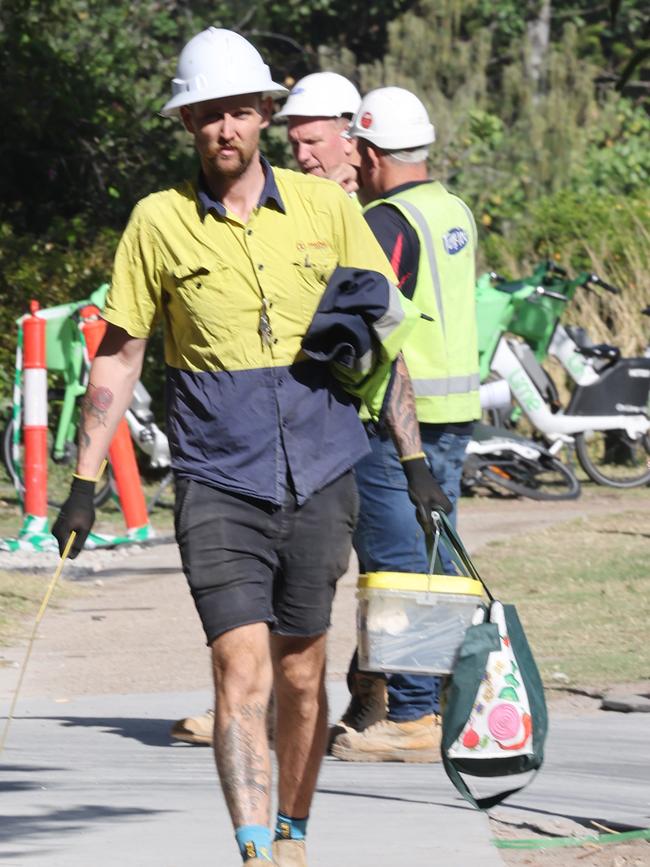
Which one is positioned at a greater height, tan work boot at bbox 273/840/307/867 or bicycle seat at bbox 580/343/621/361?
tan work boot at bbox 273/840/307/867

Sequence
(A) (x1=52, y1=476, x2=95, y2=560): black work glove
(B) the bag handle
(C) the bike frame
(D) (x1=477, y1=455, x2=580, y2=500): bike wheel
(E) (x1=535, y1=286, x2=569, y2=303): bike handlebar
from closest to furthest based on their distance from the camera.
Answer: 1. (A) (x1=52, y1=476, x2=95, y2=560): black work glove
2. (B) the bag handle
3. (D) (x1=477, y1=455, x2=580, y2=500): bike wheel
4. (E) (x1=535, y1=286, x2=569, y2=303): bike handlebar
5. (C) the bike frame

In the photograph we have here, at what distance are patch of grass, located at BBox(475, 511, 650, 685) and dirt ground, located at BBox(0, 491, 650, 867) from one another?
378mm

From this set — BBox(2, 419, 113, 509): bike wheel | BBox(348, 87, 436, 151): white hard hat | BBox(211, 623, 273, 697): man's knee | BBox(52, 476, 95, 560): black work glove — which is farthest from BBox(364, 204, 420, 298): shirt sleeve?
BBox(2, 419, 113, 509): bike wheel

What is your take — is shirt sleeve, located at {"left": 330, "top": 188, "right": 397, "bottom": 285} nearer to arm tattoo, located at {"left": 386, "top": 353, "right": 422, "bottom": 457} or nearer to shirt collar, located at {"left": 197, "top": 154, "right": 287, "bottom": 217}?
shirt collar, located at {"left": 197, "top": 154, "right": 287, "bottom": 217}

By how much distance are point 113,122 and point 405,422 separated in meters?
13.4

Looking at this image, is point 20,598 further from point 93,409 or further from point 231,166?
point 231,166

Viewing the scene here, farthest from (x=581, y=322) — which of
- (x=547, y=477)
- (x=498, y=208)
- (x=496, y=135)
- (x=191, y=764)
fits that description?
(x=191, y=764)

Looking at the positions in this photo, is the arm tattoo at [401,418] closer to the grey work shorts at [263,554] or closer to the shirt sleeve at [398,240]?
the grey work shorts at [263,554]

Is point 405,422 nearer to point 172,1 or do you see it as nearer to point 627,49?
point 172,1

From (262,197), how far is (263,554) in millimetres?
860

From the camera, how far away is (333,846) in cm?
502

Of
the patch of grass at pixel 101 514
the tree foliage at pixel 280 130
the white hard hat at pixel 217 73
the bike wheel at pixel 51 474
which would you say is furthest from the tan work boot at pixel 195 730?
the tree foliage at pixel 280 130

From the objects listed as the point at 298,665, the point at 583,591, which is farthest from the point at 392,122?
the point at 583,591

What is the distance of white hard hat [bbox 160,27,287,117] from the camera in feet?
15.3
